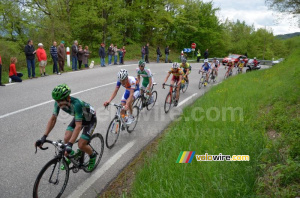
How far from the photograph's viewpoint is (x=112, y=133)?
5113 millimetres

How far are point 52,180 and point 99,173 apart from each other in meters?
0.84

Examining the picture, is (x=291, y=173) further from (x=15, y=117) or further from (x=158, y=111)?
(x=15, y=117)

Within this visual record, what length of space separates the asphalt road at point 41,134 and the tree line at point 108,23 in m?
10.9

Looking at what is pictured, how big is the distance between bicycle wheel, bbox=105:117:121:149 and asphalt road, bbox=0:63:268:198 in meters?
0.15

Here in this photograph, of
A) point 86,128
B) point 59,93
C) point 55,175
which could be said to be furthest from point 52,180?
point 59,93

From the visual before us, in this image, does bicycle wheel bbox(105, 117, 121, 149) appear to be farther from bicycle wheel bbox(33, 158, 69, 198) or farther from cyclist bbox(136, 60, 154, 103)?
cyclist bbox(136, 60, 154, 103)

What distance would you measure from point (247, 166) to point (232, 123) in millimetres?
2212

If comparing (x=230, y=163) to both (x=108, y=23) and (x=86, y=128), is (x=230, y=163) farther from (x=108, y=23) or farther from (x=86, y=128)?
(x=108, y=23)

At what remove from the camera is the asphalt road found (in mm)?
3668

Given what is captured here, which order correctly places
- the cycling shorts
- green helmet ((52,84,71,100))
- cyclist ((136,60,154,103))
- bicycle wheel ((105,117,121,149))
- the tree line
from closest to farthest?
green helmet ((52,84,71,100)) < the cycling shorts < bicycle wheel ((105,117,121,149)) < cyclist ((136,60,154,103)) < the tree line

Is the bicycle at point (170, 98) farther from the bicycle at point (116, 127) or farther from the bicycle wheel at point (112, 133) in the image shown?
the bicycle wheel at point (112, 133)

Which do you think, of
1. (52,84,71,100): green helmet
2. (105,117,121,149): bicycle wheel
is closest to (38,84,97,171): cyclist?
(52,84,71,100): green helmet

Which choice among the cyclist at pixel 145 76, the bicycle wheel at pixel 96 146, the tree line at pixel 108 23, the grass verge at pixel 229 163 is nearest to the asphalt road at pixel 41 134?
the bicycle wheel at pixel 96 146

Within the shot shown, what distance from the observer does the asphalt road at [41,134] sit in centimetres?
367
